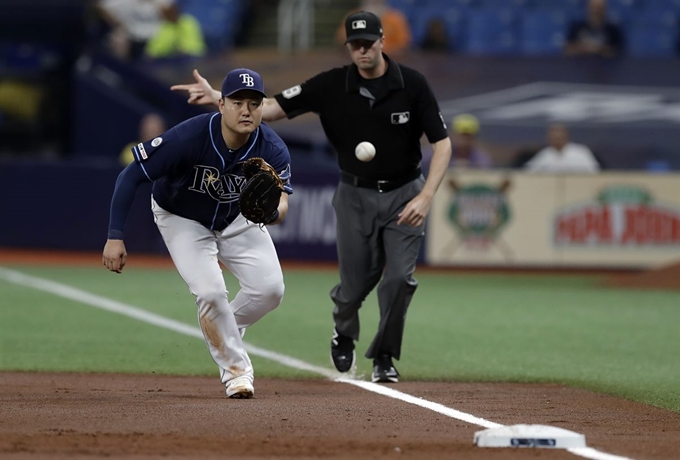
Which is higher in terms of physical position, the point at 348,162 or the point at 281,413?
the point at 348,162

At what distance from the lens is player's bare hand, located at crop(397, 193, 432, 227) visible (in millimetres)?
8305

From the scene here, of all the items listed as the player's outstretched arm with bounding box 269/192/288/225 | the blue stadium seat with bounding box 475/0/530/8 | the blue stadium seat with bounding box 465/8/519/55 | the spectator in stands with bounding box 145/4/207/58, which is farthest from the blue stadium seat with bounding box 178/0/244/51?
the player's outstretched arm with bounding box 269/192/288/225

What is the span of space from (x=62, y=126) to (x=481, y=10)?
24.8 ft

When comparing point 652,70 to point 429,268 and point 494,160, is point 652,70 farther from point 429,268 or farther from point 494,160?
point 429,268

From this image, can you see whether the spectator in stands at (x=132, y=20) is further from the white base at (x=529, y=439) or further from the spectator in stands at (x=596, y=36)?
the white base at (x=529, y=439)

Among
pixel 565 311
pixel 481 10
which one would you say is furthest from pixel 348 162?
pixel 481 10

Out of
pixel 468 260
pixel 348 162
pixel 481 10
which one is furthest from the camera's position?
pixel 481 10

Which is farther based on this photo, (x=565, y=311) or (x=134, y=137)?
(x=134, y=137)

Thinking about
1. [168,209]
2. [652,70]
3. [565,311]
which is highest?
[652,70]

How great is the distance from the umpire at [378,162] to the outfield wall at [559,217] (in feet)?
30.2

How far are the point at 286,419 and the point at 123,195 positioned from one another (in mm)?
1683

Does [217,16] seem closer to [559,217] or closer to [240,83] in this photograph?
[559,217]

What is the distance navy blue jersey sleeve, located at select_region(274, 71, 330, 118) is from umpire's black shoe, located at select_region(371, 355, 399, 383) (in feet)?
5.60

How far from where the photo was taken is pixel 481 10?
76.6ft
